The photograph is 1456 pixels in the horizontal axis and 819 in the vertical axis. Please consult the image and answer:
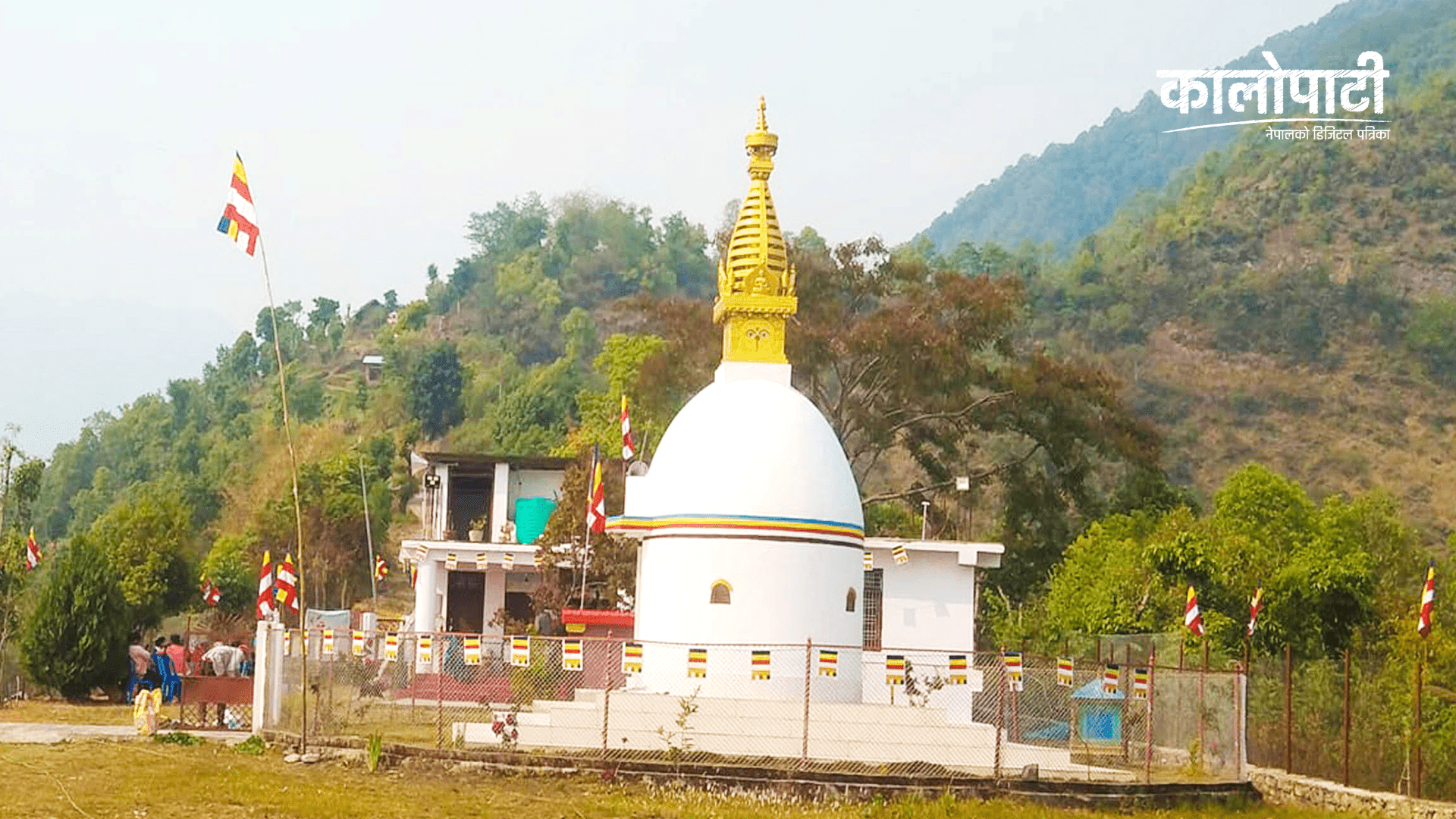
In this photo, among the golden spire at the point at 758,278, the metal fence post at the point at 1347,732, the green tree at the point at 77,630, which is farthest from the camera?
the green tree at the point at 77,630

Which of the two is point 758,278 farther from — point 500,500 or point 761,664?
point 500,500

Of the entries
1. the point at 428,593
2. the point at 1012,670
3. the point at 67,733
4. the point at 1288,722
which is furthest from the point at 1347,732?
the point at 428,593

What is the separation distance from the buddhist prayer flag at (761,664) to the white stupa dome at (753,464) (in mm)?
2356

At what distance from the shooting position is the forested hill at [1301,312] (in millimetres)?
73062

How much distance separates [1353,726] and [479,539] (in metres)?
30.0

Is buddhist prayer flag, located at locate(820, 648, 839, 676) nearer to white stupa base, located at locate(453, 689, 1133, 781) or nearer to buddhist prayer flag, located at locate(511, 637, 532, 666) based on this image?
white stupa base, located at locate(453, 689, 1133, 781)

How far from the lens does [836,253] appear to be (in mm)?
54406

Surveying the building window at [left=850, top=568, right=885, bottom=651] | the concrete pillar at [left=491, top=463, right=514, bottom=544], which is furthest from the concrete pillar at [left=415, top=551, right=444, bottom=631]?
the building window at [left=850, top=568, right=885, bottom=651]

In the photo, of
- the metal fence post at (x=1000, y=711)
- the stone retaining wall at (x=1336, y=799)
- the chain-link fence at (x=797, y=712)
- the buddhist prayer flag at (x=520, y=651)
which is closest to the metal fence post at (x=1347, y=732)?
the stone retaining wall at (x=1336, y=799)

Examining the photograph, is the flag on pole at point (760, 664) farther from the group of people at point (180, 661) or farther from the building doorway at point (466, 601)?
the building doorway at point (466, 601)

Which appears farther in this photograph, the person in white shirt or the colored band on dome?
the person in white shirt

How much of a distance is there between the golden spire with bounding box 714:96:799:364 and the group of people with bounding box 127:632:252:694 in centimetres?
1045

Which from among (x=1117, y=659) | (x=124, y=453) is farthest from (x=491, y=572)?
(x=124, y=453)

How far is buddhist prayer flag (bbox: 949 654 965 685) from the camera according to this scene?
844 inches
